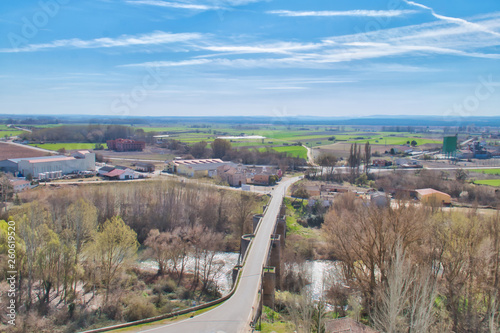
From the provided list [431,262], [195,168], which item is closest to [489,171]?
[195,168]

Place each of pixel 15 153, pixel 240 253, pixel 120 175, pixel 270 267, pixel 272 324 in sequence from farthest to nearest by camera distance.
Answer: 1. pixel 15 153
2. pixel 120 175
3. pixel 240 253
4. pixel 270 267
5. pixel 272 324

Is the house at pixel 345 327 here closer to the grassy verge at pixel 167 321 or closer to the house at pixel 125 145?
the grassy verge at pixel 167 321

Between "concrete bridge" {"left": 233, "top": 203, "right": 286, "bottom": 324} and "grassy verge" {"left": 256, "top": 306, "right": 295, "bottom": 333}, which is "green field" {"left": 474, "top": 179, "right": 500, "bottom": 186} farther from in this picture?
"grassy verge" {"left": 256, "top": 306, "right": 295, "bottom": 333}

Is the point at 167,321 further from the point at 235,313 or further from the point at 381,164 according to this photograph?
the point at 381,164

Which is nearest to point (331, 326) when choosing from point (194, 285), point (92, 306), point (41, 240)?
point (194, 285)

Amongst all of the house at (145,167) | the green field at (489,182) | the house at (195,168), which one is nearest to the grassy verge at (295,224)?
the house at (195,168)

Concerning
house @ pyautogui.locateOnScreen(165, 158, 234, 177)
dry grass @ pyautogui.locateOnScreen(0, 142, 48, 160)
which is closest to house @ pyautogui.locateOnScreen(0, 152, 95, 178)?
dry grass @ pyautogui.locateOnScreen(0, 142, 48, 160)
